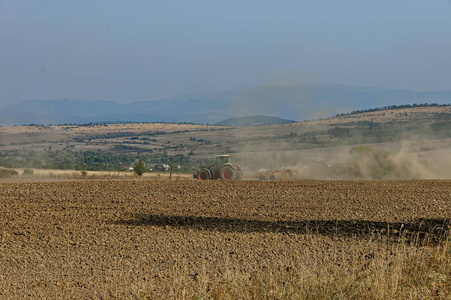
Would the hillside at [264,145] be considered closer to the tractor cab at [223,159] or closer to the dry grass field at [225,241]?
the tractor cab at [223,159]

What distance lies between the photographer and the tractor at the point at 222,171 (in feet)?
111

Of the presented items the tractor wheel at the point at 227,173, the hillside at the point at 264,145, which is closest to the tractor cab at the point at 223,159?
the tractor wheel at the point at 227,173

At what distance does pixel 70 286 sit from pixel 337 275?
4.28 meters

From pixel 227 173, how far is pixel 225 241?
19.2 meters

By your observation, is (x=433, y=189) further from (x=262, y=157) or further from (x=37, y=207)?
(x=262, y=157)

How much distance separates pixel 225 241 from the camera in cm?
1463

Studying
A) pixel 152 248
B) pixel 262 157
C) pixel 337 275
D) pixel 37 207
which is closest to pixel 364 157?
pixel 262 157

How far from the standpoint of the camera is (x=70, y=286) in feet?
34.6

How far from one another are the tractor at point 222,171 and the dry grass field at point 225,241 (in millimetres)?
5357

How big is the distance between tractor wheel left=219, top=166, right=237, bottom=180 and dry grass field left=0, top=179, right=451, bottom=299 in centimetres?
530

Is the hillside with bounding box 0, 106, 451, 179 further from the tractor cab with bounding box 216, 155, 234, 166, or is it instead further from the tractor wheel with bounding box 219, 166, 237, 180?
the tractor wheel with bounding box 219, 166, 237, 180

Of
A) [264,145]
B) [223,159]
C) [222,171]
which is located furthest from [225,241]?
[264,145]

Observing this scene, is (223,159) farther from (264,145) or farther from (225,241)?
(264,145)

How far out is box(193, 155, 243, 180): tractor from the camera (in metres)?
33.7
